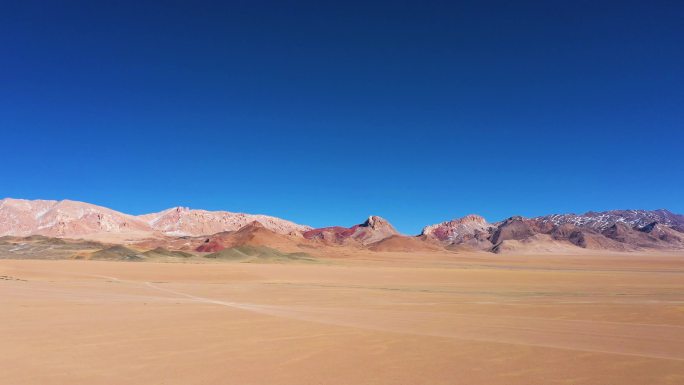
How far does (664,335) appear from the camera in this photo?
32.8 ft

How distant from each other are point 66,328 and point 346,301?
9.91 metres

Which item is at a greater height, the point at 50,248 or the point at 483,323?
the point at 50,248

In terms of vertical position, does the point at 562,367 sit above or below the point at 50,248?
below

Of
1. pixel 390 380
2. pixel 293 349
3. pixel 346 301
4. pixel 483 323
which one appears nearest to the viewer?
pixel 390 380

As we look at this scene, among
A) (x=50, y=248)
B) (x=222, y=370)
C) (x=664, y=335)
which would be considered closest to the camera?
(x=222, y=370)

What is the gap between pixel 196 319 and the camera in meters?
12.3

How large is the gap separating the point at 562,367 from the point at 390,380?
107 inches

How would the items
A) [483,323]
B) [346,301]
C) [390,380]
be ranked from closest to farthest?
[390,380] < [483,323] < [346,301]

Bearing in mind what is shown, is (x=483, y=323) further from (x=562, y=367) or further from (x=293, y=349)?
(x=293, y=349)

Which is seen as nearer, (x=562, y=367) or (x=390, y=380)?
(x=390, y=380)

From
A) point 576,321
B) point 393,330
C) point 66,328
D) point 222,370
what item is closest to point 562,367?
point 393,330

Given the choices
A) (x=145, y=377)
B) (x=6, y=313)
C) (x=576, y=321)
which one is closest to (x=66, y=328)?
(x=6, y=313)

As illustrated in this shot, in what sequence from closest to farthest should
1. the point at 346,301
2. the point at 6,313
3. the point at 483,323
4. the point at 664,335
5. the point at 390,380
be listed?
the point at 390,380, the point at 664,335, the point at 483,323, the point at 6,313, the point at 346,301

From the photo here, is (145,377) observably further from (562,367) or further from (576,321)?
(576,321)
